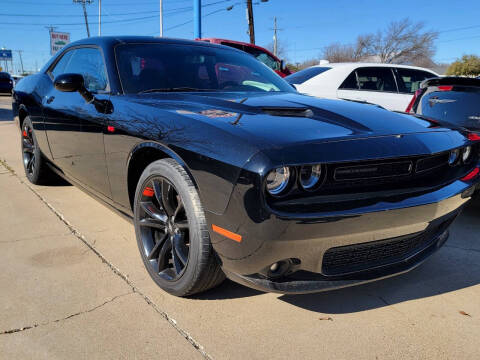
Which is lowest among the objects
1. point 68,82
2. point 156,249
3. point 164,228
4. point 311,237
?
point 156,249

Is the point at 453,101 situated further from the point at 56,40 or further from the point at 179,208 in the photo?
the point at 56,40

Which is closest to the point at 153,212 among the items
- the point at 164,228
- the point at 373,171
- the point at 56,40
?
the point at 164,228

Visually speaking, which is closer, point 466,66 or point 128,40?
point 128,40

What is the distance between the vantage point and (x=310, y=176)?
1674mm

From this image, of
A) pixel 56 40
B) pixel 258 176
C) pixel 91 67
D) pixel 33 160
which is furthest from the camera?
pixel 56 40

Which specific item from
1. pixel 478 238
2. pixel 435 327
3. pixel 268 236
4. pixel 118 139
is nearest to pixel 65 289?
pixel 118 139

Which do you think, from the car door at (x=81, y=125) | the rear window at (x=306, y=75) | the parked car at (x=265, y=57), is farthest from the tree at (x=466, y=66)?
the car door at (x=81, y=125)

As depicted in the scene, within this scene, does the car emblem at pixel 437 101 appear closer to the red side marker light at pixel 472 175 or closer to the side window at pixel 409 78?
the red side marker light at pixel 472 175

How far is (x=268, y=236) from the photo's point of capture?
1569 millimetres

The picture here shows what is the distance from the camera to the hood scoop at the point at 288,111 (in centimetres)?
206

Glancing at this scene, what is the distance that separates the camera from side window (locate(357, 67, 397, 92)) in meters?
6.32

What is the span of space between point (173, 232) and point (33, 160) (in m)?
2.72

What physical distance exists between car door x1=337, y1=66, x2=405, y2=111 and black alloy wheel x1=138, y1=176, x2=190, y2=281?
4.64 metres

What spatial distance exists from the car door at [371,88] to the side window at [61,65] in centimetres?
400
